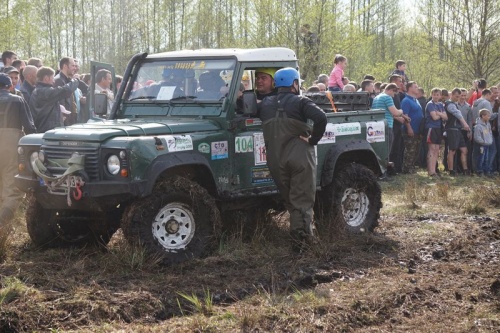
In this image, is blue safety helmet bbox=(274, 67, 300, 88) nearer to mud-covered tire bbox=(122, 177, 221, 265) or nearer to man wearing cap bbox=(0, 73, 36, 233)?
mud-covered tire bbox=(122, 177, 221, 265)

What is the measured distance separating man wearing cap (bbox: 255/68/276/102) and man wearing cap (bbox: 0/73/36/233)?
105 inches

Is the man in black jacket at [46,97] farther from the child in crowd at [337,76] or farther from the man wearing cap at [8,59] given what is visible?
the child in crowd at [337,76]

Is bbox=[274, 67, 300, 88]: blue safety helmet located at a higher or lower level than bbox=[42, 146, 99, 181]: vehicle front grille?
higher

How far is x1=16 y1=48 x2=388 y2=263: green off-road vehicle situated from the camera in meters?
6.97

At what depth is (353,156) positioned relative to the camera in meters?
9.32

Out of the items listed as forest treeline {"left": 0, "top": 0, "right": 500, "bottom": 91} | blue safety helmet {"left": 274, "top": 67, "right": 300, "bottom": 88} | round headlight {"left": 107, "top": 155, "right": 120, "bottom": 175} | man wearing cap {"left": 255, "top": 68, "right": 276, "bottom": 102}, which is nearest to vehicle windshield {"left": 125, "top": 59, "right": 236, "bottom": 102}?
man wearing cap {"left": 255, "top": 68, "right": 276, "bottom": 102}

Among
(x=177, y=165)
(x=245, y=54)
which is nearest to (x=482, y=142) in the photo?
(x=245, y=54)

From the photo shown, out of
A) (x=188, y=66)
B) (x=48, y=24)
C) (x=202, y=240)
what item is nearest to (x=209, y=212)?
(x=202, y=240)

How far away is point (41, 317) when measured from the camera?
17.7 feet

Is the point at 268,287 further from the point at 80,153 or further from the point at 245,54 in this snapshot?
the point at 245,54

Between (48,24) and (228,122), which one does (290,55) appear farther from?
(48,24)

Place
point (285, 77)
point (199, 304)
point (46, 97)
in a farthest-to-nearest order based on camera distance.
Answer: point (46, 97) → point (285, 77) → point (199, 304)

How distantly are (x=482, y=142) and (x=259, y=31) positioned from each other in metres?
11.8

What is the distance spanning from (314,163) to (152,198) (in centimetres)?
177
